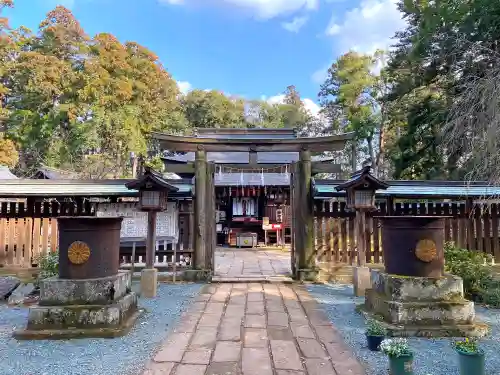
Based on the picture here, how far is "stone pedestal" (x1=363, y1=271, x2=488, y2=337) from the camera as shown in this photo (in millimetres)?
4723

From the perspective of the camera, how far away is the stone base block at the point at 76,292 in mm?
4984

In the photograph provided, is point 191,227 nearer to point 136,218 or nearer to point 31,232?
point 136,218

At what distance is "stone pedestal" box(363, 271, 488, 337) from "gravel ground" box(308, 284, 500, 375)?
15 cm

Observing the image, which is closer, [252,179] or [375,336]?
[375,336]

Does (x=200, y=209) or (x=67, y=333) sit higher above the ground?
(x=200, y=209)

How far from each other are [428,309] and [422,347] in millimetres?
642

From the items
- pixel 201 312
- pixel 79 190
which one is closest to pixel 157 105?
pixel 79 190

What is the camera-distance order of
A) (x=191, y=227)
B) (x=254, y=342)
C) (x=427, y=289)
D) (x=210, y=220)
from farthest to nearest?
(x=191, y=227)
(x=210, y=220)
(x=427, y=289)
(x=254, y=342)

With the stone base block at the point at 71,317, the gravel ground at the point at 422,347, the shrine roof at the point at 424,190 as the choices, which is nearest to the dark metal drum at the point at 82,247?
the stone base block at the point at 71,317

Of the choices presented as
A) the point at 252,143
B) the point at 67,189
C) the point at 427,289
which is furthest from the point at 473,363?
the point at 67,189

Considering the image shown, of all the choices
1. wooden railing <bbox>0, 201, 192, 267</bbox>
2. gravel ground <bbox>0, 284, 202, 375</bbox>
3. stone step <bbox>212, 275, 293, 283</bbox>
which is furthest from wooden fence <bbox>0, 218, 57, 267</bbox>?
stone step <bbox>212, 275, 293, 283</bbox>

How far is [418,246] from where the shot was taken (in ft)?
16.8

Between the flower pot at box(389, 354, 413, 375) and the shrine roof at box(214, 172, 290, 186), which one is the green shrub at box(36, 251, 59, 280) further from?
the shrine roof at box(214, 172, 290, 186)

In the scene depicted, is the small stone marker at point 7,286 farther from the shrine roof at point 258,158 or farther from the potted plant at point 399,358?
the shrine roof at point 258,158
